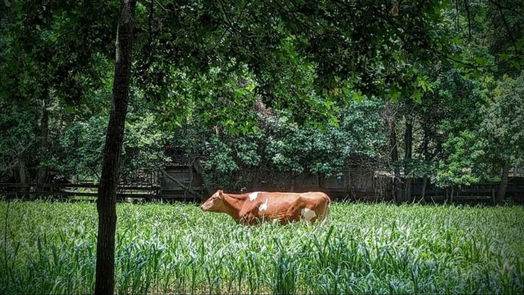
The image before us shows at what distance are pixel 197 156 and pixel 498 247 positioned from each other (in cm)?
1442

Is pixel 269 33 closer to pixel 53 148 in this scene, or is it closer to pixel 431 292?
pixel 431 292

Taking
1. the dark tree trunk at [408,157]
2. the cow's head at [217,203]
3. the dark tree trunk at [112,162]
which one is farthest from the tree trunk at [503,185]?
the dark tree trunk at [112,162]

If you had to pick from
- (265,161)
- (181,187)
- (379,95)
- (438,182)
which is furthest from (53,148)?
(379,95)

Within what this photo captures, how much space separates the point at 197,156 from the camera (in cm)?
1967

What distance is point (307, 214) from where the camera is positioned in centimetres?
988

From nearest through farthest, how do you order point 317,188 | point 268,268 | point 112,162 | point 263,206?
point 112,162 → point 268,268 → point 263,206 → point 317,188

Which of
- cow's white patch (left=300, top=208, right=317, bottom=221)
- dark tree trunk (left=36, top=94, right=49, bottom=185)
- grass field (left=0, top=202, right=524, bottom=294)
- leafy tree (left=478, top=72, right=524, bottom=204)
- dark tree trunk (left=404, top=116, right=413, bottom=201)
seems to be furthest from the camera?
dark tree trunk (left=404, top=116, right=413, bottom=201)

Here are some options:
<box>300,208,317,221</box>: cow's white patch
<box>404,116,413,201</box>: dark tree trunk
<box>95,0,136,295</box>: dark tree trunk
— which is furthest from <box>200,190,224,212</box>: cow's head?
<box>404,116,413,201</box>: dark tree trunk

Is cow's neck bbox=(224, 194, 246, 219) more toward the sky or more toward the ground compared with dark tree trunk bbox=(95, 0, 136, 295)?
more toward the ground

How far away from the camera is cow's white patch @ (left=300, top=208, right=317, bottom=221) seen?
9.87m

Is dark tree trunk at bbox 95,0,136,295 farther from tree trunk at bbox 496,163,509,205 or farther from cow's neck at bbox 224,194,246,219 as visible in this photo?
tree trunk at bbox 496,163,509,205

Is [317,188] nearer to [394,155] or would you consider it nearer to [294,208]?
[394,155]

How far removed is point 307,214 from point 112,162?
21.3 feet

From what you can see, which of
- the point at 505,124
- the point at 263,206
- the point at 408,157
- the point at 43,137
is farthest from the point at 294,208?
the point at 408,157
